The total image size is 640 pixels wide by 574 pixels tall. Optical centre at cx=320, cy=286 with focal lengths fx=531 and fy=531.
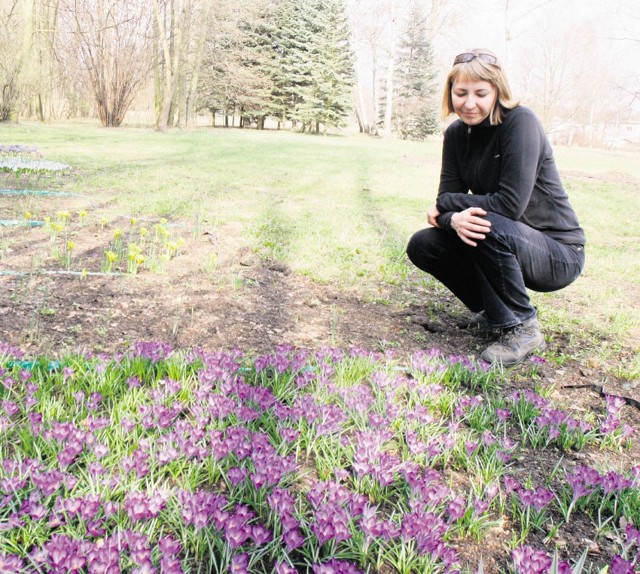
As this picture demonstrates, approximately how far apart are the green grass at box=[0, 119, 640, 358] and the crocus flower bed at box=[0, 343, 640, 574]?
167 centimetres

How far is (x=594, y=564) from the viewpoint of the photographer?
5.06 feet

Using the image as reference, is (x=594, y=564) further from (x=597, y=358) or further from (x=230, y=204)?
(x=230, y=204)

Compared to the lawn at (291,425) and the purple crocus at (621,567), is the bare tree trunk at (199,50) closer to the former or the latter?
the lawn at (291,425)

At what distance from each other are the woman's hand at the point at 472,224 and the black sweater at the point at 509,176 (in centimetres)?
9

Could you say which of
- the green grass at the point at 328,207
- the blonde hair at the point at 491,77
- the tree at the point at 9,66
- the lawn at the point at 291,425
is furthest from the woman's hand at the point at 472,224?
the tree at the point at 9,66

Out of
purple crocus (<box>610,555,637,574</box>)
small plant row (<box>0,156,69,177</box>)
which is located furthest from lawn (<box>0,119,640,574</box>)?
small plant row (<box>0,156,69,177</box>)

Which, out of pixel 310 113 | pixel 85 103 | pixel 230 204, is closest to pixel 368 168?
pixel 230 204

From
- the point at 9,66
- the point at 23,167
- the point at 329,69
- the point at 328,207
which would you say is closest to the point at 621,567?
the point at 328,207

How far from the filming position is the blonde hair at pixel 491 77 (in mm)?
2717

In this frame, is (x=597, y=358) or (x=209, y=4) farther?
(x=209, y=4)

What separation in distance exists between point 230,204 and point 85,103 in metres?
33.9

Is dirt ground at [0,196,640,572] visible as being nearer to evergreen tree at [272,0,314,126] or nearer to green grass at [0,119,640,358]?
green grass at [0,119,640,358]

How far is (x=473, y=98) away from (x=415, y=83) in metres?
38.2

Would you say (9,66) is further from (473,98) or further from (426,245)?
(473,98)
